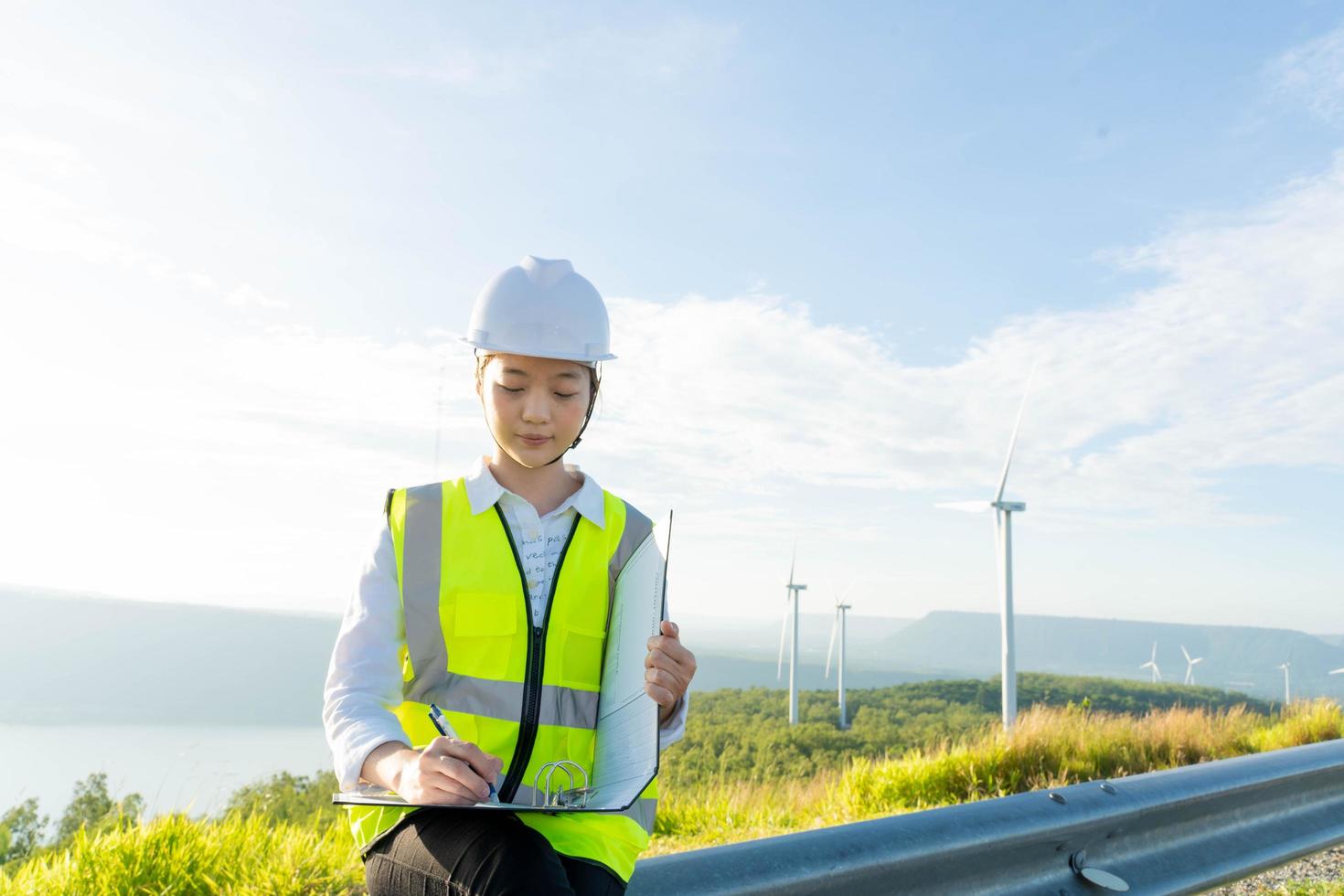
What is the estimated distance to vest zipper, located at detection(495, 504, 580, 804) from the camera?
6.32 ft

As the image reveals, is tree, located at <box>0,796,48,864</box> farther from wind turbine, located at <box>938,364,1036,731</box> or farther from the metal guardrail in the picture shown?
wind turbine, located at <box>938,364,1036,731</box>

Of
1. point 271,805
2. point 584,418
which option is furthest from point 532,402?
point 271,805

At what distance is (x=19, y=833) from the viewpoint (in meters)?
4.30

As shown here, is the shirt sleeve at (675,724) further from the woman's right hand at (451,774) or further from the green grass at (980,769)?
the green grass at (980,769)

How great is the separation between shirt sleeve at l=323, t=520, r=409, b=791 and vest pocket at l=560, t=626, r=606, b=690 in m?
0.32

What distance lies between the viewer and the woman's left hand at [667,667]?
1904 mm

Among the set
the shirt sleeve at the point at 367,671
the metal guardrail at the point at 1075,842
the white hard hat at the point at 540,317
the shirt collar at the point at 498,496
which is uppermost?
the white hard hat at the point at 540,317

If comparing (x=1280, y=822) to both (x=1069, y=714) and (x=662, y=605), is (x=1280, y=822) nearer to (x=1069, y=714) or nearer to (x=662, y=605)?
(x=662, y=605)

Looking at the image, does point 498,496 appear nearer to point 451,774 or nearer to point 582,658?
point 582,658

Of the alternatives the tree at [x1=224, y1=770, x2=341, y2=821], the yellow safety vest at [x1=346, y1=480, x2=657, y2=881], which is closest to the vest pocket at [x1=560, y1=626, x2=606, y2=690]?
the yellow safety vest at [x1=346, y1=480, x2=657, y2=881]

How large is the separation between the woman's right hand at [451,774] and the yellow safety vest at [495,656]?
0.23m

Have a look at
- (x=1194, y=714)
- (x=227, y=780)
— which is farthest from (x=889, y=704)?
(x=227, y=780)

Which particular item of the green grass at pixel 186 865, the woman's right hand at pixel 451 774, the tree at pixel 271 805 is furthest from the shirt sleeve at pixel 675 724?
the tree at pixel 271 805

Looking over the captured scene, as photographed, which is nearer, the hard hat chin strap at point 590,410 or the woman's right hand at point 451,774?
the woman's right hand at point 451,774
